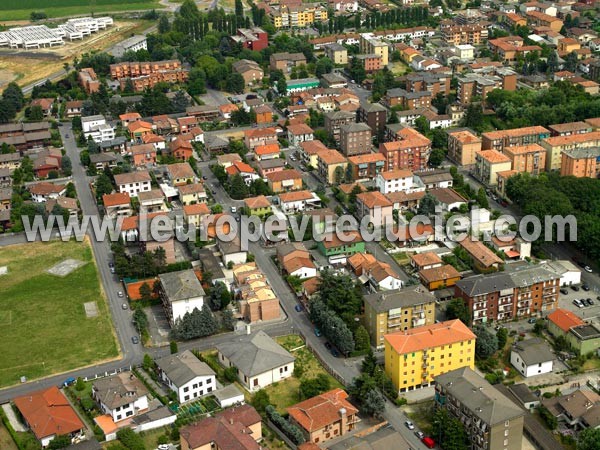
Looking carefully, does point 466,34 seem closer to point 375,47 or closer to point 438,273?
point 375,47

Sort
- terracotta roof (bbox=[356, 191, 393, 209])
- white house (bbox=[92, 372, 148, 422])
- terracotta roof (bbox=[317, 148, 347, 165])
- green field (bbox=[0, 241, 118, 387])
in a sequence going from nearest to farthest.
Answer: white house (bbox=[92, 372, 148, 422]), green field (bbox=[0, 241, 118, 387]), terracotta roof (bbox=[356, 191, 393, 209]), terracotta roof (bbox=[317, 148, 347, 165])

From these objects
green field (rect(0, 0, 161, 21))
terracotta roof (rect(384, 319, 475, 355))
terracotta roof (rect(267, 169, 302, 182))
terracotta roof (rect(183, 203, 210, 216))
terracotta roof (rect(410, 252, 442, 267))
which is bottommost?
terracotta roof (rect(410, 252, 442, 267))

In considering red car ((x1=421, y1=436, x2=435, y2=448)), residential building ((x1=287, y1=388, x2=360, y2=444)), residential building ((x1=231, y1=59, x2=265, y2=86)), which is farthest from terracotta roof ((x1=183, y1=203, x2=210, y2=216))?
residential building ((x1=231, y1=59, x2=265, y2=86))

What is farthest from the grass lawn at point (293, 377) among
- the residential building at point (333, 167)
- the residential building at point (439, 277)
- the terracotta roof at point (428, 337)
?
the residential building at point (333, 167)

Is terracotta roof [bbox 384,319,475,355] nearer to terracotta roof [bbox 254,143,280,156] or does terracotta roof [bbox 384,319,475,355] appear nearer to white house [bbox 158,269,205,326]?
white house [bbox 158,269,205,326]

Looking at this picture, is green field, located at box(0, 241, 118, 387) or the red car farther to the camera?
green field, located at box(0, 241, 118, 387)

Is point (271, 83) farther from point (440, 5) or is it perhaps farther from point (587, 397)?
point (587, 397)

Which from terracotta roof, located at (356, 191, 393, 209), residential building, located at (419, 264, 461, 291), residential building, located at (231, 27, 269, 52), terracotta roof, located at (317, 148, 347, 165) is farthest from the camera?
residential building, located at (231, 27, 269, 52)
